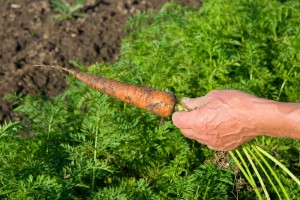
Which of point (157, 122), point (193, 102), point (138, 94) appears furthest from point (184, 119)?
point (157, 122)

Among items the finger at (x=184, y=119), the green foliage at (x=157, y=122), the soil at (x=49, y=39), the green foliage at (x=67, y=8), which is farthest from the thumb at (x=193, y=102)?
the green foliage at (x=67, y=8)

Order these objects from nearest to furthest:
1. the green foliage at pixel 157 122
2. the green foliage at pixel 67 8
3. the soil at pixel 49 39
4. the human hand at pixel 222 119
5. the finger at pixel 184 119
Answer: the human hand at pixel 222 119
the finger at pixel 184 119
the green foliage at pixel 157 122
the soil at pixel 49 39
the green foliage at pixel 67 8

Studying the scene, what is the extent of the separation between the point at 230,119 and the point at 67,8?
12.7 feet

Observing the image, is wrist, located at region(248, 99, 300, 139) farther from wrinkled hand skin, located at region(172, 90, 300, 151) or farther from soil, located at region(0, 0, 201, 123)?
soil, located at region(0, 0, 201, 123)

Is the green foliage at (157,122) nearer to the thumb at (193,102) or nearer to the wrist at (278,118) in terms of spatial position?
the thumb at (193,102)

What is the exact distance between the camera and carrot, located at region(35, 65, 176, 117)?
13.0 ft

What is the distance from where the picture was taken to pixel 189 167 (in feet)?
13.6

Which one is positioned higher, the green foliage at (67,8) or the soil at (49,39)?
the green foliage at (67,8)

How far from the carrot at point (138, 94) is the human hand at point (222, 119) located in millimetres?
265

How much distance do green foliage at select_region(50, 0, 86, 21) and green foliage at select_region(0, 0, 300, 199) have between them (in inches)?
62.8

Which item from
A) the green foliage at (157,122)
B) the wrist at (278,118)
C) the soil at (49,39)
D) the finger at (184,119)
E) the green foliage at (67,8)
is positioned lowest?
the soil at (49,39)

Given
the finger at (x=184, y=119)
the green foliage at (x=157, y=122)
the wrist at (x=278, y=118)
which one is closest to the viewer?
the wrist at (x=278, y=118)

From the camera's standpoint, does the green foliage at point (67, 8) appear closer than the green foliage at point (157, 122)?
No

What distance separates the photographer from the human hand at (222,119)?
11.4 feet
